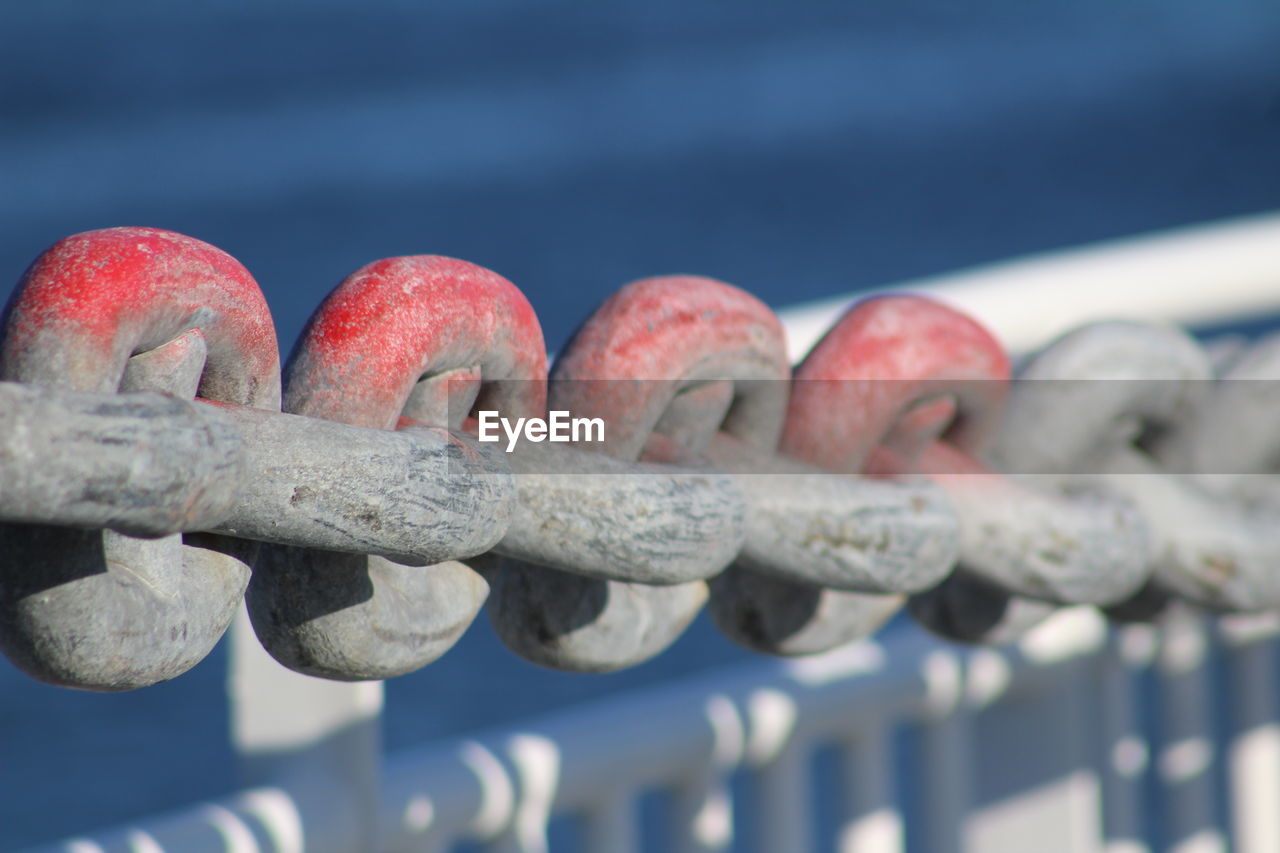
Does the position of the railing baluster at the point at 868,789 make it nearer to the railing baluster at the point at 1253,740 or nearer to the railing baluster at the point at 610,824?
the railing baluster at the point at 610,824

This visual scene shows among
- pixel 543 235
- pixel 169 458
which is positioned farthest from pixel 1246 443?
pixel 543 235

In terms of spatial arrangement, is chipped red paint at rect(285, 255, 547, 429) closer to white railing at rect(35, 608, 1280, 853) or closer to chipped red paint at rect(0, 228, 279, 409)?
chipped red paint at rect(0, 228, 279, 409)

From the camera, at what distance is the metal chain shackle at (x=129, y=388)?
60 centimetres

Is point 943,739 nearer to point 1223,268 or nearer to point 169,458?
point 1223,268

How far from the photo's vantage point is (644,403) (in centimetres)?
84

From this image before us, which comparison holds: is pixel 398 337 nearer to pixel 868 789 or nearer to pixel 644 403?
pixel 644 403

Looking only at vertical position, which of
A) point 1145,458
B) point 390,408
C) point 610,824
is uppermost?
point 390,408

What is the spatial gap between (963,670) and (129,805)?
9.20 feet

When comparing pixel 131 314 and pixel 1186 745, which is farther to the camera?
pixel 1186 745

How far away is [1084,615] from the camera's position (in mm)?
1519

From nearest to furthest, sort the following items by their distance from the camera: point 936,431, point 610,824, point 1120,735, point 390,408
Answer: point 390,408 < point 936,431 < point 610,824 < point 1120,735

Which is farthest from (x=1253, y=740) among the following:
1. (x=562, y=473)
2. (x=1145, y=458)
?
(x=562, y=473)

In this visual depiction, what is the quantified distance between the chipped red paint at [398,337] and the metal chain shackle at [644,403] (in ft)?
0.21

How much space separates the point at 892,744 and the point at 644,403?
2.40 ft
